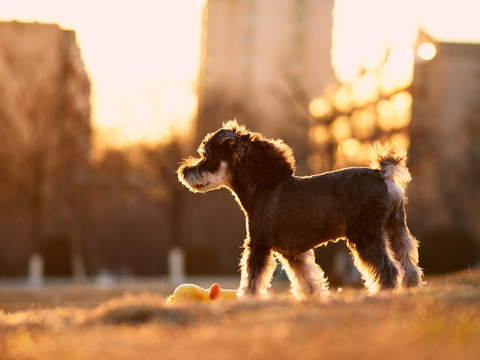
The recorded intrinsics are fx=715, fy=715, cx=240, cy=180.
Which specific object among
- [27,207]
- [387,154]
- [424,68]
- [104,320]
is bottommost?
[27,207]

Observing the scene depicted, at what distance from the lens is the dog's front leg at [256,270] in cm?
766

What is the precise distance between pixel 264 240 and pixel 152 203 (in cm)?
Answer: 3031

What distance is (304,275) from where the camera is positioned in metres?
8.05

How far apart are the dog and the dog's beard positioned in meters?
0.01

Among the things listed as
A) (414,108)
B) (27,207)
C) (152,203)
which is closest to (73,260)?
(27,207)

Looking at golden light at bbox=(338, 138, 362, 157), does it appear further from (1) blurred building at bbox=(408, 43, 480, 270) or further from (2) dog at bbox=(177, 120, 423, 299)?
(2) dog at bbox=(177, 120, 423, 299)

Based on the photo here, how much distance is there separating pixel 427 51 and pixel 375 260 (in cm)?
5715

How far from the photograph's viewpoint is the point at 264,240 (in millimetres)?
7809

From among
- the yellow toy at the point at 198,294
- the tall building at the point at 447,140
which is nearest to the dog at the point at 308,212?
the yellow toy at the point at 198,294

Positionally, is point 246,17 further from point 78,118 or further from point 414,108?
point 78,118

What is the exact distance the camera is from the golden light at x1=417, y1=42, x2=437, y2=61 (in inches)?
2387

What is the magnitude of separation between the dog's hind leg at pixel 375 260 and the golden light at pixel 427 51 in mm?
56384

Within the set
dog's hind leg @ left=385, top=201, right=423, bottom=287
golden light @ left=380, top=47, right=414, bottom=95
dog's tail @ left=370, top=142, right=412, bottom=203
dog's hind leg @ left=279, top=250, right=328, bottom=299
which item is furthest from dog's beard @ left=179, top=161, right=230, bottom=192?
golden light @ left=380, top=47, right=414, bottom=95

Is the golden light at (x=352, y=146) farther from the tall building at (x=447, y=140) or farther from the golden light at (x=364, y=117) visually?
the golden light at (x=364, y=117)
